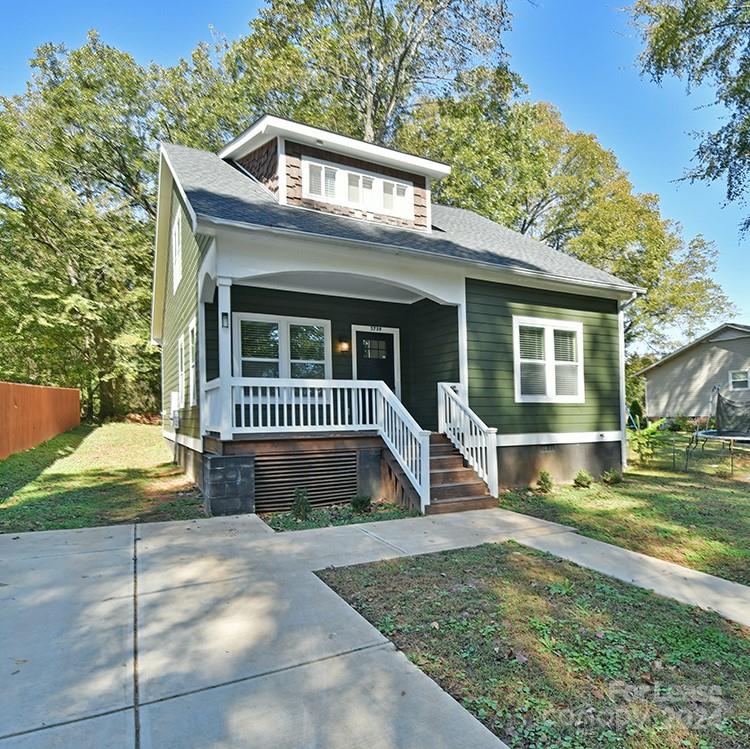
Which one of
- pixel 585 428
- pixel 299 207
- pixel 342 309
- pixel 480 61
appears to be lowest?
pixel 585 428

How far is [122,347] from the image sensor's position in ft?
59.8

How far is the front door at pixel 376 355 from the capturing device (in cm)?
961

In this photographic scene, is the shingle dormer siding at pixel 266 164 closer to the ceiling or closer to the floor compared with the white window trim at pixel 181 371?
closer to the ceiling

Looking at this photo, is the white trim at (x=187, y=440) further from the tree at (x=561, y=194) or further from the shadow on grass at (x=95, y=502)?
the tree at (x=561, y=194)

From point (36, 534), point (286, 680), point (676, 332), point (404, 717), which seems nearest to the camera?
point (404, 717)

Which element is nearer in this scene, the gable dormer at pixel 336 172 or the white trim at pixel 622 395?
the gable dormer at pixel 336 172

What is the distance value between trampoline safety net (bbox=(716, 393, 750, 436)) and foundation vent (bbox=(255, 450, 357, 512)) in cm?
873

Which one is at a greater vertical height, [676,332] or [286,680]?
[676,332]

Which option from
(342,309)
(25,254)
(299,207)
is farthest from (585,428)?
(25,254)

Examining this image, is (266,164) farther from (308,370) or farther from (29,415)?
(29,415)

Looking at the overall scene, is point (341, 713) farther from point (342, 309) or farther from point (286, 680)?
point (342, 309)

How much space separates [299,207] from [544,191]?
57.6 ft

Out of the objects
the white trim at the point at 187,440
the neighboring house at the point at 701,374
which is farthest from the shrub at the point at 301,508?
the neighboring house at the point at 701,374

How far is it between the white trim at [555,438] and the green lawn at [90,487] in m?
4.93
